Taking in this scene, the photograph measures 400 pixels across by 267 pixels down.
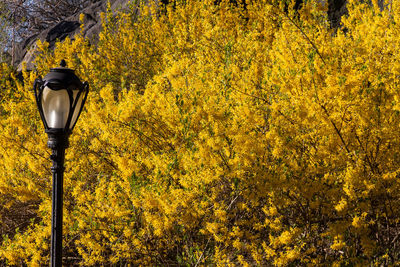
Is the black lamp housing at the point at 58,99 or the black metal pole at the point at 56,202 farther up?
the black lamp housing at the point at 58,99

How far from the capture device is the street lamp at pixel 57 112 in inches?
111

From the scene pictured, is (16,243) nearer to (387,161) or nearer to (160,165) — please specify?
(160,165)

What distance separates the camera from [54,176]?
296 centimetres

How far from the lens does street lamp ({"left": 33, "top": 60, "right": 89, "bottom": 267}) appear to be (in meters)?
2.83

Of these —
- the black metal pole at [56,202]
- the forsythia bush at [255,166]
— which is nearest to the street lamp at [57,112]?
the black metal pole at [56,202]

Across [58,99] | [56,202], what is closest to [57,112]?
[58,99]

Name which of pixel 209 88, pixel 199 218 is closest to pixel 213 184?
pixel 199 218

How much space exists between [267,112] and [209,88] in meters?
0.91

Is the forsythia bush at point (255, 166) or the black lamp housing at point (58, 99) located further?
the forsythia bush at point (255, 166)

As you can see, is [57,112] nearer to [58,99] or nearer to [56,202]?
[58,99]

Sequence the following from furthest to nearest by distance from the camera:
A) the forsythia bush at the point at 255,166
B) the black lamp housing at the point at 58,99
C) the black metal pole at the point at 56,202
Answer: the forsythia bush at the point at 255,166 < the black metal pole at the point at 56,202 < the black lamp housing at the point at 58,99

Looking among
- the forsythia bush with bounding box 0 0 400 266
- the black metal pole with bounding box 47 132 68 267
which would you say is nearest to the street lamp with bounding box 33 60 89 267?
the black metal pole with bounding box 47 132 68 267

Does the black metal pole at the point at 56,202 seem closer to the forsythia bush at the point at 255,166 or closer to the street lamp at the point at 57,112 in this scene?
the street lamp at the point at 57,112

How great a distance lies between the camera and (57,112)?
9.45 ft
